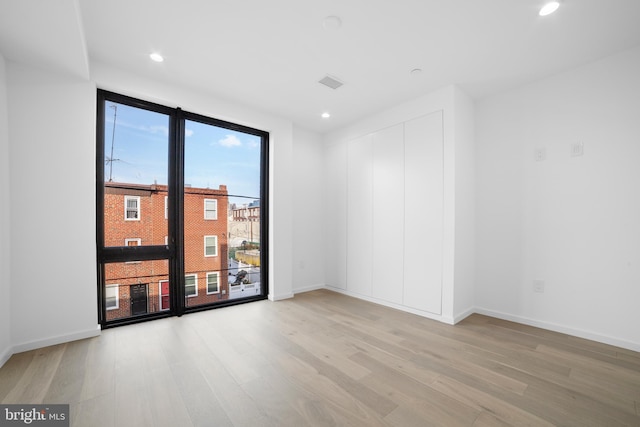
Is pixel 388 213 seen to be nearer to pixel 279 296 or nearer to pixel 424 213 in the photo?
pixel 424 213

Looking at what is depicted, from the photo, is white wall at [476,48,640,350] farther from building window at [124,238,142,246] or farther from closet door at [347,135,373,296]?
building window at [124,238,142,246]

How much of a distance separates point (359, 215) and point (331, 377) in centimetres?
265

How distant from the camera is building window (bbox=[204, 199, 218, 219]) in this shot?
369cm

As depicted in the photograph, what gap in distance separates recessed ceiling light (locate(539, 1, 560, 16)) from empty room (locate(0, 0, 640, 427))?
13 millimetres

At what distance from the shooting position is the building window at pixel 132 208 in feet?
10.2

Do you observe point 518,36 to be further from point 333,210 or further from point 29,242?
point 29,242

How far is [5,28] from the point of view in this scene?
1.96 metres

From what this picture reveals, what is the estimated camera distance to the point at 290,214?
430 cm

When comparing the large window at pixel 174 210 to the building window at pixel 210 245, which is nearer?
the large window at pixel 174 210

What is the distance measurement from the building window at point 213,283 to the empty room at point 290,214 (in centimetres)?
2

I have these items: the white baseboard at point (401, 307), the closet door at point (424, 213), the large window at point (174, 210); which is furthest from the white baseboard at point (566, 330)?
the large window at point (174, 210)

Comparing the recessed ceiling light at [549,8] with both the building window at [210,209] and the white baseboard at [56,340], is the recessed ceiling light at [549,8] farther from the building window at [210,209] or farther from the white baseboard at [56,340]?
the white baseboard at [56,340]

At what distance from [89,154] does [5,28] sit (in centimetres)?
107

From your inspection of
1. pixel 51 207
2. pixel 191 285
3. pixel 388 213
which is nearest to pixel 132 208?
pixel 51 207
